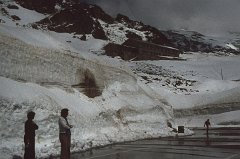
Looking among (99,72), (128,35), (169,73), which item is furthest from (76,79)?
(128,35)

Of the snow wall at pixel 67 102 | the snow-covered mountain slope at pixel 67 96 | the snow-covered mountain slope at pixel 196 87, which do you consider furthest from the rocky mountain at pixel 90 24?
the snow wall at pixel 67 102

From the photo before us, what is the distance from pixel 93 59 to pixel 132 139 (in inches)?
236

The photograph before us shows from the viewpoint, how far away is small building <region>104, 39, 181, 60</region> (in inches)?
3702

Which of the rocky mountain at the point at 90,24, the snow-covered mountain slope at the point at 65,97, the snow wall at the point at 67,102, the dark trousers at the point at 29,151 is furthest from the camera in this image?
the rocky mountain at the point at 90,24

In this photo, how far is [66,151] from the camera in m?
11.2

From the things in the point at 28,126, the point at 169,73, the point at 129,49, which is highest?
the point at 129,49

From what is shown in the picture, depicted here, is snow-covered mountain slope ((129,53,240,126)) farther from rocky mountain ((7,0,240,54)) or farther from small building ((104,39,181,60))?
rocky mountain ((7,0,240,54))

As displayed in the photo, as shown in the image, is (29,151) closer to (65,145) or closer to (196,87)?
(65,145)

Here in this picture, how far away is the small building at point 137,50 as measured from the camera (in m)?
94.0

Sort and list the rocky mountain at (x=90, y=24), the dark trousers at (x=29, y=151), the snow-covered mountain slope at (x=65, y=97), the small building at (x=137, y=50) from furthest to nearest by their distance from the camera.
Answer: the rocky mountain at (x=90, y=24), the small building at (x=137, y=50), the snow-covered mountain slope at (x=65, y=97), the dark trousers at (x=29, y=151)

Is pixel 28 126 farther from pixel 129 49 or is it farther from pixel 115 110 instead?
pixel 129 49

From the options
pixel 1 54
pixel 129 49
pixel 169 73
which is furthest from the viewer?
pixel 129 49

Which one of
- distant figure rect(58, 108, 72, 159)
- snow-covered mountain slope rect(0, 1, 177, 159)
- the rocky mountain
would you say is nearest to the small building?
the rocky mountain

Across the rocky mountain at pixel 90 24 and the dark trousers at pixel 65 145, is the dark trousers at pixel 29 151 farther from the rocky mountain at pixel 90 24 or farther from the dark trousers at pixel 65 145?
the rocky mountain at pixel 90 24
